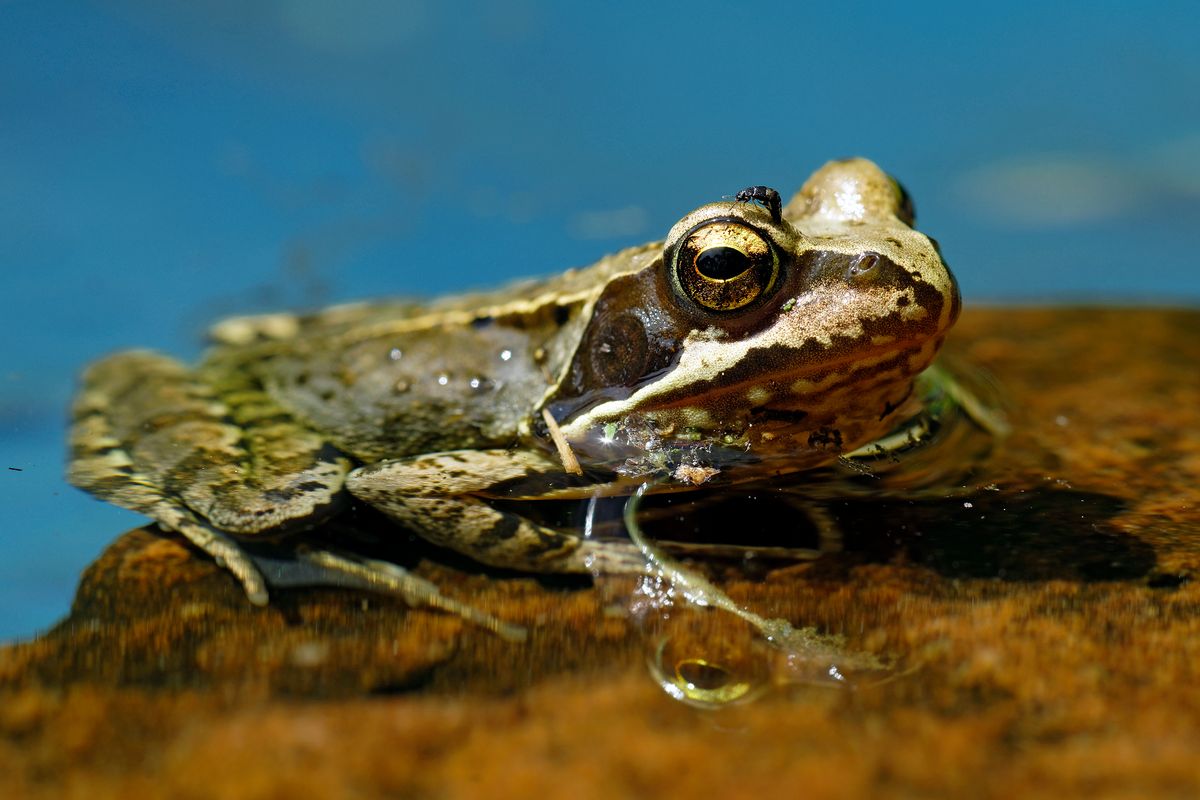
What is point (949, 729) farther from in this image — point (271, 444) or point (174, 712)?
point (271, 444)

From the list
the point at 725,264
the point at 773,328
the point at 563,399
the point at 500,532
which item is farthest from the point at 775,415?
the point at 500,532

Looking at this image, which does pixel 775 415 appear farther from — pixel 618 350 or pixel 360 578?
pixel 360 578

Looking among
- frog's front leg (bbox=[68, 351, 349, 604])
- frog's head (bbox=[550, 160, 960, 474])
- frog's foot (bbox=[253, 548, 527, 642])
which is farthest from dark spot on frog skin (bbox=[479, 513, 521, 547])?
frog's front leg (bbox=[68, 351, 349, 604])

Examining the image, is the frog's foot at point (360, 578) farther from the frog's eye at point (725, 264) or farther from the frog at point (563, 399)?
the frog's eye at point (725, 264)

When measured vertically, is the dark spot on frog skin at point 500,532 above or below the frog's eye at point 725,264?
below

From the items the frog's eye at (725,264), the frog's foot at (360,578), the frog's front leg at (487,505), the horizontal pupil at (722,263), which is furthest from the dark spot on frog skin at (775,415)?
the frog's foot at (360,578)

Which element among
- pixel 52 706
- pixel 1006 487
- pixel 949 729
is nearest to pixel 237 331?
pixel 52 706
